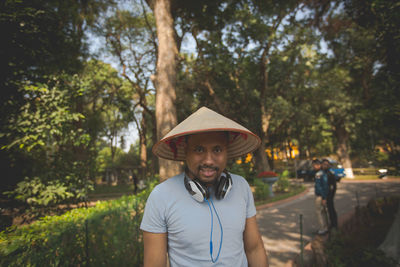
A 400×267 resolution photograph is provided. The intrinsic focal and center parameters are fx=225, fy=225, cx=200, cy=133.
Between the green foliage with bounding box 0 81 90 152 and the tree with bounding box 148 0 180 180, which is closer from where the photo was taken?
the green foliage with bounding box 0 81 90 152

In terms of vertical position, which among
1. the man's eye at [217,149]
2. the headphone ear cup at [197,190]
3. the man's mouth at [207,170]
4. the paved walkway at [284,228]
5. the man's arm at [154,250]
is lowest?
the paved walkway at [284,228]

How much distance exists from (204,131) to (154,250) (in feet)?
2.80

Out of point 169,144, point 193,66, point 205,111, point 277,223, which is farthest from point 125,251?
point 193,66

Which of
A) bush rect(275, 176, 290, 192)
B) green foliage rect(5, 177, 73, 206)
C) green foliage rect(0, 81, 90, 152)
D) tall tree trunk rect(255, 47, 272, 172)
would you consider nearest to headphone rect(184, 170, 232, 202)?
green foliage rect(0, 81, 90, 152)

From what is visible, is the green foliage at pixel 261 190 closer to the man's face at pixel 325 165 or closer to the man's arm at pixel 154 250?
the man's face at pixel 325 165

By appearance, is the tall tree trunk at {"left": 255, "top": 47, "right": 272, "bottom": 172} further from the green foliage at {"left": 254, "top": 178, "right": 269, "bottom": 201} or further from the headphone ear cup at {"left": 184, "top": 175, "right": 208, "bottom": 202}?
the headphone ear cup at {"left": 184, "top": 175, "right": 208, "bottom": 202}

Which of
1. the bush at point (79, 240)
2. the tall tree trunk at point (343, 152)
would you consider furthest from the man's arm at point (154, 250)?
the tall tree trunk at point (343, 152)

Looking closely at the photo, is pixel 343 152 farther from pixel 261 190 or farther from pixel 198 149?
pixel 198 149

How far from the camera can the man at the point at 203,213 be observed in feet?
4.91

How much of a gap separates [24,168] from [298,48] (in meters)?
15.7

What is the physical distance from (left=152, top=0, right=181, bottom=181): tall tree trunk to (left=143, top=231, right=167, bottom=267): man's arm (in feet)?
11.3

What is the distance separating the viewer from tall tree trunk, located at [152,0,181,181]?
514cm

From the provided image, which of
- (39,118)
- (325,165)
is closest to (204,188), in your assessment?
(39,118)

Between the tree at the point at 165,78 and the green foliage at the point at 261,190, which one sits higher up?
the tree at the point at 165,78
